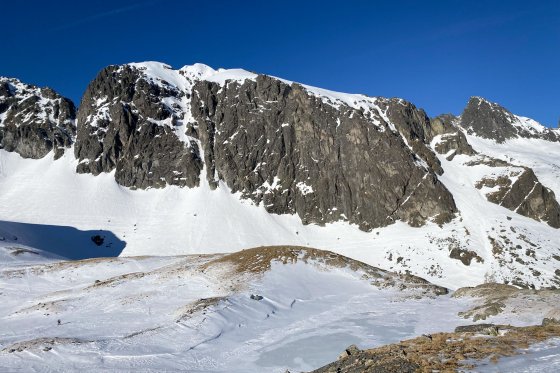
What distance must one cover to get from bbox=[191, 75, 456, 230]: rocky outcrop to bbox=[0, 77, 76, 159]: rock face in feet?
147

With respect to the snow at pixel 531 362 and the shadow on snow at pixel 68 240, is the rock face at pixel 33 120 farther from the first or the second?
the snow at pixel 531 362

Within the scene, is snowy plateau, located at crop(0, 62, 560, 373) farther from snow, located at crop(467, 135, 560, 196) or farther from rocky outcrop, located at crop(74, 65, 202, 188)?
snow, located at crop(467, 135, 560, 196)

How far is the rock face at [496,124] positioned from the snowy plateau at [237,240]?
0.86 m

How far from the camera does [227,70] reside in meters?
158

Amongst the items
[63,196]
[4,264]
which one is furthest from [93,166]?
[4,264]

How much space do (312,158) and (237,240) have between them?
110ft

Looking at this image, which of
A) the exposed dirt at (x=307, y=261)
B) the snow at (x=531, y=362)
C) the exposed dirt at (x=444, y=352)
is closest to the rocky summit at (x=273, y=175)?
the exposed dirt at (x=307, y=261)

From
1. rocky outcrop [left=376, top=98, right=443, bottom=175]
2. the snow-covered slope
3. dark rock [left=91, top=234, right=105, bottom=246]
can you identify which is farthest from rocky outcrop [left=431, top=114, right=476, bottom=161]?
the snow-covered slope

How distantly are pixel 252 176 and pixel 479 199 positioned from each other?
57644 mm

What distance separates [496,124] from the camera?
169m

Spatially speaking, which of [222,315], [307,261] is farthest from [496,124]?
[222,315]

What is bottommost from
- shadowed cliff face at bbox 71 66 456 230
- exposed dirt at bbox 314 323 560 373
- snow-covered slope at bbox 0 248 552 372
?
snow-covered slope at bbox 0 248 552 372

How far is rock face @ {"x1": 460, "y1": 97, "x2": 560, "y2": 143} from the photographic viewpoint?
16700 centimetres

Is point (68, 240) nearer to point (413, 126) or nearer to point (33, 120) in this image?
point (33, 120)
